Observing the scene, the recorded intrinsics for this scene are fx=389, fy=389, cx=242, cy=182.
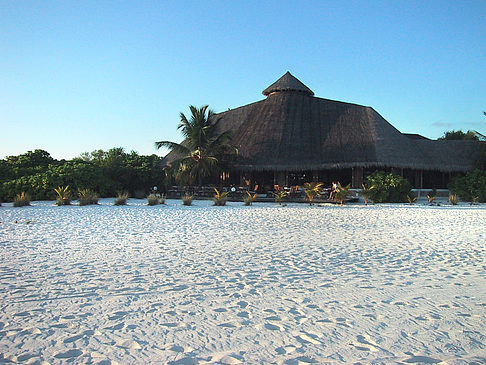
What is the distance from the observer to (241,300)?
148 inches

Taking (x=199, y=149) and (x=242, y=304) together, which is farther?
(x=199, y=149)

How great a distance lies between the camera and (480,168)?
20438 millimetres

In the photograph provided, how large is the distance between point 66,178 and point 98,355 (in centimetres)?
1979

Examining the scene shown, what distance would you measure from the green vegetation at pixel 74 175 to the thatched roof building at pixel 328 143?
609 centimetres

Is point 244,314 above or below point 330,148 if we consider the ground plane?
below

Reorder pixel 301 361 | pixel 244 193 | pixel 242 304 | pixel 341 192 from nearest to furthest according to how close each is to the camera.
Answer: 1. pixel 301 361
2. pixel 242 304
3. pixel 341 192
4. pixel 244 193

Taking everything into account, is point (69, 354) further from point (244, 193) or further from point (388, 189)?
point (244, 193)

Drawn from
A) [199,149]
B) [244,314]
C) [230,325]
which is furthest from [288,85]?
[230,325]

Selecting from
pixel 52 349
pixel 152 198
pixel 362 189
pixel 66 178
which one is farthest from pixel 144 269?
pixel 66 178

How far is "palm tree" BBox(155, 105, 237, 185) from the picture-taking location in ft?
68.6

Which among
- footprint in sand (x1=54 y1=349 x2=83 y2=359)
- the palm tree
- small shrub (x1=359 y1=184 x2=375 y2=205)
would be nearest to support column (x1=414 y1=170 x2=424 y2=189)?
small shrub (x1=359 y1=184 x2=375 y2=205)

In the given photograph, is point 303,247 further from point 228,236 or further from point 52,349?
point 52,349

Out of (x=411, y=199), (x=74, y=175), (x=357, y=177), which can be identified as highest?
(x=357, y=177)

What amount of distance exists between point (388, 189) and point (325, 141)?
5095mm
